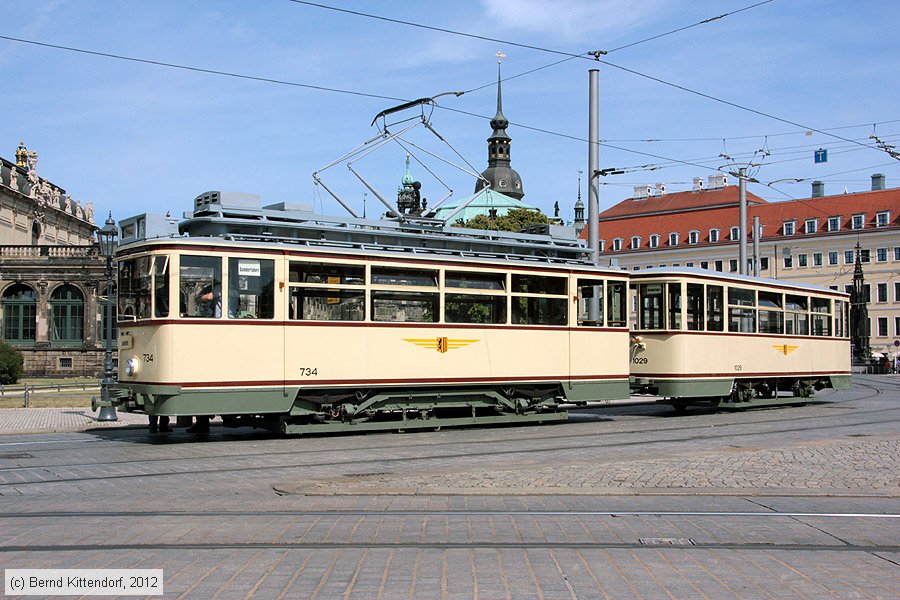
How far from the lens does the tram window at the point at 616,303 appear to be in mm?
19547

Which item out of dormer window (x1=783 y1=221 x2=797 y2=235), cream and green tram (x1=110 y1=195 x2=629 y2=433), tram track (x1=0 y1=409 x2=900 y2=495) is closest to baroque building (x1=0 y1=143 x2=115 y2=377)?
cream and green tram (x1=110 y1=195 x2=629 y2=433)

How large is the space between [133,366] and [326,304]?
10.5 feet

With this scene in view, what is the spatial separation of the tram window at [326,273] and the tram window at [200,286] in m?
1.24

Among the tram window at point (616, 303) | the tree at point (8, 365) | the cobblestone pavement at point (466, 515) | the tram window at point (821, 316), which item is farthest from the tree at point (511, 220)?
the cobblestone pavement at point (466, 515)

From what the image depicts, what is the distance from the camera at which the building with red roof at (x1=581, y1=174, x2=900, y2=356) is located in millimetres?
86625

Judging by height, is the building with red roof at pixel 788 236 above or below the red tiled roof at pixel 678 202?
below

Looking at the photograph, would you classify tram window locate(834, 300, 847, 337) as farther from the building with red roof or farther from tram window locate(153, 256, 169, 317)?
the building with red roof

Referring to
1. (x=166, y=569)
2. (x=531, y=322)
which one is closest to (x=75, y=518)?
(x=166, y=569)

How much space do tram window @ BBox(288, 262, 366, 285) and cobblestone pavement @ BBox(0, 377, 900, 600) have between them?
2640 mm

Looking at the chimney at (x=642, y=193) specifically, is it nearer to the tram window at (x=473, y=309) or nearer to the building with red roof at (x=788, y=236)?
the building with red roof at (x=788, y=236)

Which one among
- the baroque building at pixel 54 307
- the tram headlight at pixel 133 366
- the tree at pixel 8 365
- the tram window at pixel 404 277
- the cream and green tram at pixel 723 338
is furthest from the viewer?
the baroque building at pixel 54 307

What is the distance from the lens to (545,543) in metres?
7.26

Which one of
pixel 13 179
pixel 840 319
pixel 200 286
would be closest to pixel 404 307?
pixel 200 286

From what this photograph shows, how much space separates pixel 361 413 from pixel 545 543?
31.6 feet
